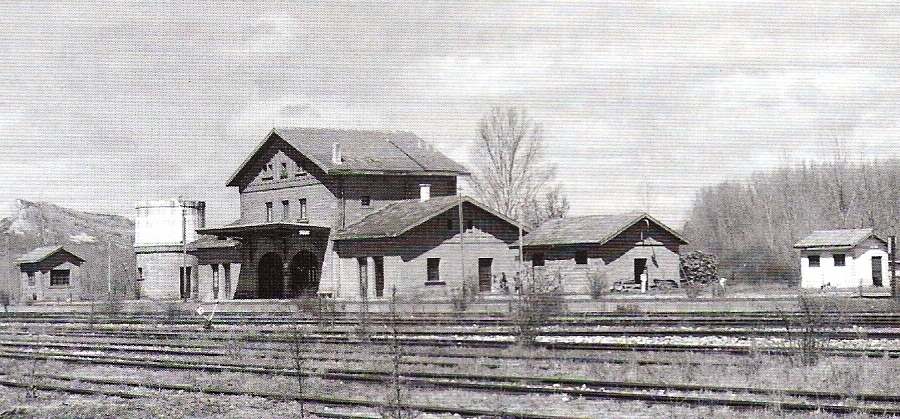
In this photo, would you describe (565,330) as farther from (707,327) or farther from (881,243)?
(881,243)

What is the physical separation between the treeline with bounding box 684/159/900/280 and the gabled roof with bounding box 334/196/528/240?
1633 centimetres

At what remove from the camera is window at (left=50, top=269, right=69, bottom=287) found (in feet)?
211

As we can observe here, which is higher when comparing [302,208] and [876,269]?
[302,208]

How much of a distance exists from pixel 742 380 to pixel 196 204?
51.4 metres

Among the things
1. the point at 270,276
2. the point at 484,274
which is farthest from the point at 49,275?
the point at 484,274

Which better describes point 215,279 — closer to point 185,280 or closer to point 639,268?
point 185,280

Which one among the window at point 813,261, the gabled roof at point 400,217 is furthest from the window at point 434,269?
the window at point 813,261

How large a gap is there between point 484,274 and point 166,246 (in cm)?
2413

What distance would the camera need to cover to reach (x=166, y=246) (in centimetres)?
6062

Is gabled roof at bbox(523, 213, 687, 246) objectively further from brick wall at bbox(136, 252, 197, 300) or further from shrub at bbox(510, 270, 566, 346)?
brick wall at bbox(136, 252, 197, 300)

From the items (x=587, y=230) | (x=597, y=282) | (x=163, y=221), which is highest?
(x=163, y=221)

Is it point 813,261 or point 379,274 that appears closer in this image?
point 379,274

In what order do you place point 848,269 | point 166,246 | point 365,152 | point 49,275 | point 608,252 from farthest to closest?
point 49,275
point 166,246
point 365,152
point 608,252
point 848,269

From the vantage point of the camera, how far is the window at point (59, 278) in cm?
6419
